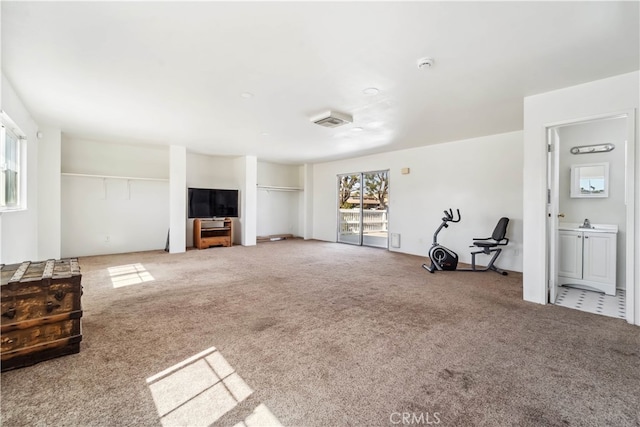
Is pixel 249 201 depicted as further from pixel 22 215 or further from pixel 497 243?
pixel 497 243

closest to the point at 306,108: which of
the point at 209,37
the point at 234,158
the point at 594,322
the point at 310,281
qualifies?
the point at 209,37

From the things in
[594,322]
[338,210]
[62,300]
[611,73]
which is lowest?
[594,322]

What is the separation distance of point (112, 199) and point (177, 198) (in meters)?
1.34

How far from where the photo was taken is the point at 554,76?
2.96 metres

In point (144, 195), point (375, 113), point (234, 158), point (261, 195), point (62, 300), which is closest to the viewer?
point (62, 300)

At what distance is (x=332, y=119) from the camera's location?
420cm

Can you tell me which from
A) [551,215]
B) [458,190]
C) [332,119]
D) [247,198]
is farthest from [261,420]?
[247,198]

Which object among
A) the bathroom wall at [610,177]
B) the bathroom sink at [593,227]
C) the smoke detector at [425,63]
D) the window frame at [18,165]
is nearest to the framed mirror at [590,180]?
the bathroom wall at [610,177]

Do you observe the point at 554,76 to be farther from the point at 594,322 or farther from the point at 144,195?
the point at 144,195

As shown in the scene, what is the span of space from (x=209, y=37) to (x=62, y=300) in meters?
2.32

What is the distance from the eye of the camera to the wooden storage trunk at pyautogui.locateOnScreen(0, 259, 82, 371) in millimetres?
1994

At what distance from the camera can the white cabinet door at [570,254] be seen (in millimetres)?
4086

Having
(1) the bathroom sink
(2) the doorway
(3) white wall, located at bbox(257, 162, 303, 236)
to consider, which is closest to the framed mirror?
(1) the bathroom sink

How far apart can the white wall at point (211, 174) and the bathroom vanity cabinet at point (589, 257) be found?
7060mm
